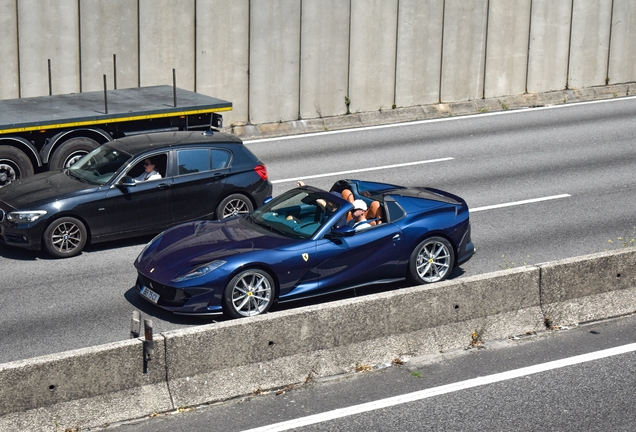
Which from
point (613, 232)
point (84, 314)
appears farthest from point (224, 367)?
point (613, 232)

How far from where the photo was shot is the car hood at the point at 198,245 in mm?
10281

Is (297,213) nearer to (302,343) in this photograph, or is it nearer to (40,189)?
(302,343)

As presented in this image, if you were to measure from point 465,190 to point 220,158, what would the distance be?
196 inches

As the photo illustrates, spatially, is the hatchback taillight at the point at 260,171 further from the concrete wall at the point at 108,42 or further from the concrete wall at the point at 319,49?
the concrete wall at the point at 319,49

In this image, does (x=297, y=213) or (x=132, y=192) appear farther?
(x=132, y=192)

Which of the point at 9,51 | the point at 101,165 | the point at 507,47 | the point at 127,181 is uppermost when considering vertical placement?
the point at 507,47

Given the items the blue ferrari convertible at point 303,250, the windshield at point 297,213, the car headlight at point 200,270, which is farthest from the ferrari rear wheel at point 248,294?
the windshield at point 297,213

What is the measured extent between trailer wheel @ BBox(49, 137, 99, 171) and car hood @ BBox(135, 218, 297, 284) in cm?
461

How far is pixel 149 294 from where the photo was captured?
10461mm

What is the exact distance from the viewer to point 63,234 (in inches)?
502

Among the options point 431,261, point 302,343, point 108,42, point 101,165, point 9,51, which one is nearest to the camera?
point 302,343

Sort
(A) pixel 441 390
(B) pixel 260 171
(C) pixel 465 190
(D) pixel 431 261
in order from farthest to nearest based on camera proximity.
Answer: (C) pixel 465 190 < (B) pixel 260 171 < (D) pixel 431 261 < (A) pixel 441 390

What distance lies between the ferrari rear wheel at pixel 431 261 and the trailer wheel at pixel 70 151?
665 cm

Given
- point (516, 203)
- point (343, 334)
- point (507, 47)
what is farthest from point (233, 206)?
point (507, 47)
